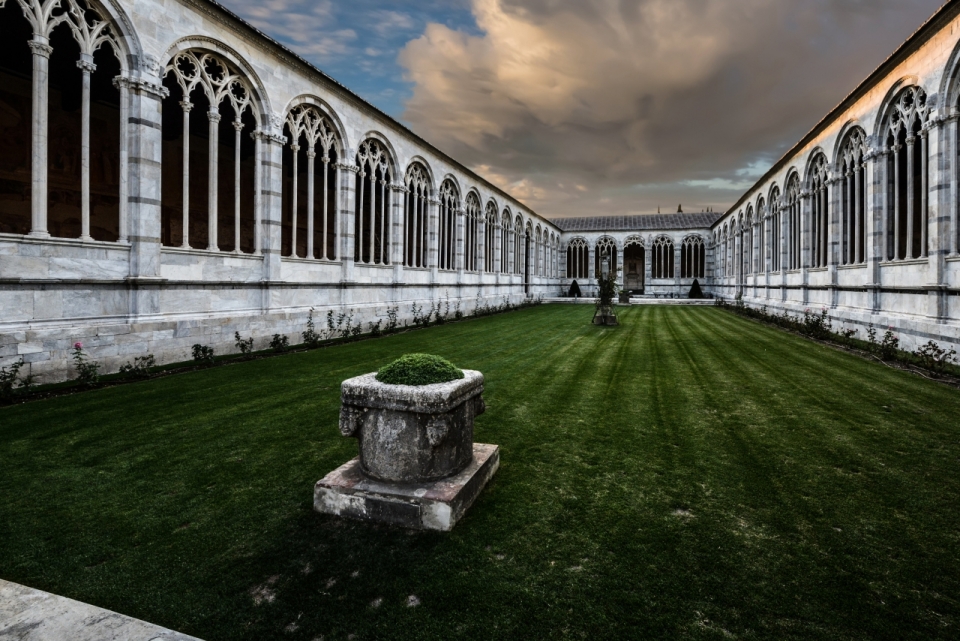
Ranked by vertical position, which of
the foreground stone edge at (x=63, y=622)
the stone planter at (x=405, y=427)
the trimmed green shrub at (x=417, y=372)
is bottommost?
the foreground stone edge at (x=63, y=622)

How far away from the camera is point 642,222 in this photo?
4641 cm

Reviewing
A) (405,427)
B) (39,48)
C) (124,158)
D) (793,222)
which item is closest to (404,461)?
(405,427)

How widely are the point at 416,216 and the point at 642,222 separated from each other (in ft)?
110

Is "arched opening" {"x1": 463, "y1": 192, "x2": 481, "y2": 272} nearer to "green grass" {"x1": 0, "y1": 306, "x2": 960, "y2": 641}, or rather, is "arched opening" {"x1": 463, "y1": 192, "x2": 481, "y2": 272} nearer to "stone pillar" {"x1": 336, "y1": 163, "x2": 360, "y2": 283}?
"stone pillar" {"x1": 336, "y1": 163, "x2": 360, "y2": 283}

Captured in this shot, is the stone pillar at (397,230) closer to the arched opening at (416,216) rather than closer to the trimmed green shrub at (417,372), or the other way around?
the arched opening at (416,216)

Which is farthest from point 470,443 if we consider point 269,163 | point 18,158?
point 18,158

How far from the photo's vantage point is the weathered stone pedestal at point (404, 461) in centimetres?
314

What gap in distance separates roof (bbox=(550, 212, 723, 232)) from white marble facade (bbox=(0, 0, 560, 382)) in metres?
30.3

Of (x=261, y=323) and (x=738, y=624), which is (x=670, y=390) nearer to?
(x=738, y=624)

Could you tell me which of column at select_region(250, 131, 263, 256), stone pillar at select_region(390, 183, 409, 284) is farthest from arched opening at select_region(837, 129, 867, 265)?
column at select_region(250, 131, 263, 256)

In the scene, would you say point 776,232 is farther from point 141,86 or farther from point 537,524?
point 141,86

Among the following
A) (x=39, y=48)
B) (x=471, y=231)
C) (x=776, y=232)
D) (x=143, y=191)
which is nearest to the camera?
(x=39, y=48)

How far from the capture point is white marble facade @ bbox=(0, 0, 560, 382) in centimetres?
745

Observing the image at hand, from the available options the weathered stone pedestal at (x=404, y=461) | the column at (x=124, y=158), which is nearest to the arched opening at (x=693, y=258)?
the column at (x=124, y=158)
